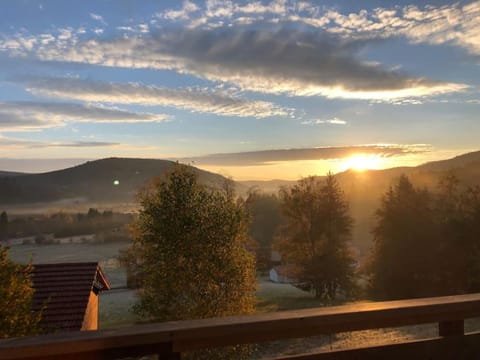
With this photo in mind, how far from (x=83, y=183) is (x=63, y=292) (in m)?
143

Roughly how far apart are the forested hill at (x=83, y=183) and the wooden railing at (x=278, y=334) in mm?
130864

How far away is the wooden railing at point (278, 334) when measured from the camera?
2.53m

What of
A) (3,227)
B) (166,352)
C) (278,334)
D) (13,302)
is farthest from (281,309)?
(3,227)

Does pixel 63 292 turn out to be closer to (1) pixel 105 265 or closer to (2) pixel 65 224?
(1) pixel 105 265

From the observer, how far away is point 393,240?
37.9 m

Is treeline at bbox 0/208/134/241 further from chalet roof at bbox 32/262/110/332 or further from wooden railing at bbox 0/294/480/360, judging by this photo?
wooden railing at bbox 0/294/480/360

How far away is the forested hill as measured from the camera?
136 metres

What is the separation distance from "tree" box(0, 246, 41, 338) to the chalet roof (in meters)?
3.29

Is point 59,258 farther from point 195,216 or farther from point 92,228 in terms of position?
point 195,216

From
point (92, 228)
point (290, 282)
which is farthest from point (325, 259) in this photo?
point (92, 228)

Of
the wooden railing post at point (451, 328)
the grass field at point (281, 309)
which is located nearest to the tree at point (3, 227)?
the grass field at point (281, 309)

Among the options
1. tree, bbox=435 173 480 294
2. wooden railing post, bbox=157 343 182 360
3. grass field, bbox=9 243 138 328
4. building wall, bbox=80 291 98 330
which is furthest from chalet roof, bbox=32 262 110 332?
tree, bbox=435 173 480 294

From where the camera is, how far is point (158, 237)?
19.9 meters

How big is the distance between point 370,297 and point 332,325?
127ft
